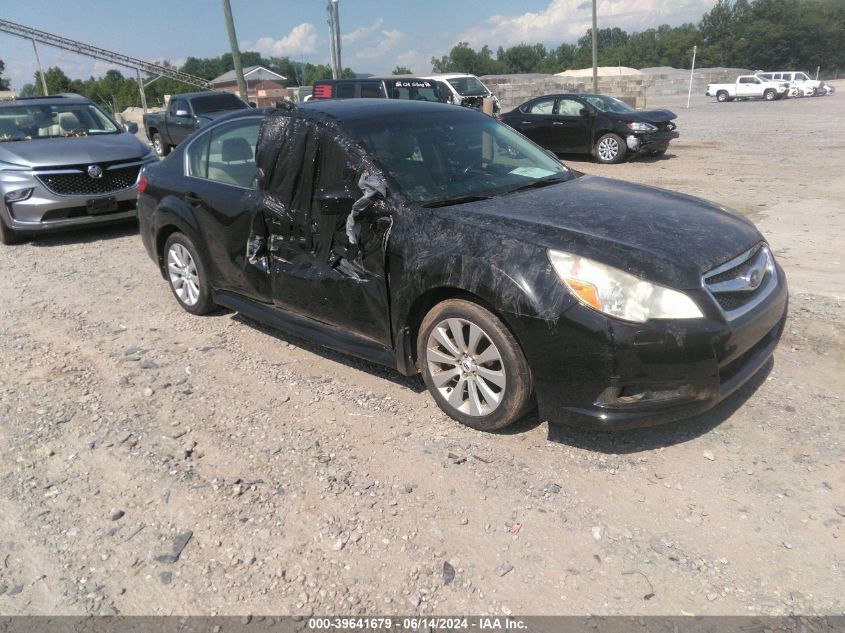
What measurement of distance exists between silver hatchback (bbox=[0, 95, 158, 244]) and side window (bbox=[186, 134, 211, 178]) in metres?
3.71

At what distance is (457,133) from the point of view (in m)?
4.43

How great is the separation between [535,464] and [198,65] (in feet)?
377

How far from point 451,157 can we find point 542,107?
12245 mm

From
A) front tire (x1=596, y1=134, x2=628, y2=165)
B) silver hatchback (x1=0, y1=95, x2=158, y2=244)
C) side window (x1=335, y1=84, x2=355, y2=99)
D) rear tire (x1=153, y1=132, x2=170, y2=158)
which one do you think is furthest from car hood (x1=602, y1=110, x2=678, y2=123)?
rear tire (x1=153, y1=132, x2=170, y2=158)

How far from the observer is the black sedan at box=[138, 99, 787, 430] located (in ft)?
9.98

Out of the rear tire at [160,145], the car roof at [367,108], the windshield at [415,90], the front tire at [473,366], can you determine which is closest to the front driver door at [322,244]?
the car roof at [367,108]

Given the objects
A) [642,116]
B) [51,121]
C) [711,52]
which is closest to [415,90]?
[642,116]

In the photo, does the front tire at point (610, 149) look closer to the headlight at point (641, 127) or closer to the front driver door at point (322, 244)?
the headlight at point (641, 127)

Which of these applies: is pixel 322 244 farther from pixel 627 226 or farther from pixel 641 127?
pixel 641 127

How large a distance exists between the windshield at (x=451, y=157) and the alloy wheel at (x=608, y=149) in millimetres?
10378

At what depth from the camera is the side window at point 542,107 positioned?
15344mm

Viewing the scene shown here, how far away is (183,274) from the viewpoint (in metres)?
5.58

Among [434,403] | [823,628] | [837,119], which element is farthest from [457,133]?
[837,119]

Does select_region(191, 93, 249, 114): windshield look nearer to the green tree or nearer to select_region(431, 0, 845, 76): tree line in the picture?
the green tree
